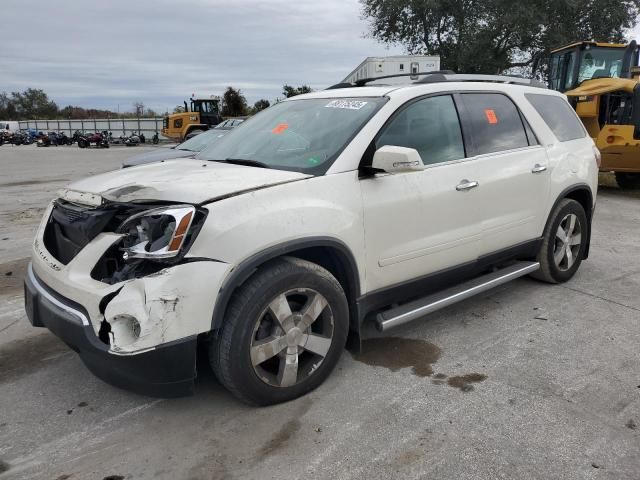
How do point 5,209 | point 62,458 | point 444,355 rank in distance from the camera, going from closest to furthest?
1. point 62,458
2. point 444,355
3. point 5,209

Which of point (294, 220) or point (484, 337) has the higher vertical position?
point (294, 220)

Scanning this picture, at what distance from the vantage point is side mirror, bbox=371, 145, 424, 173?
3049 millimetres

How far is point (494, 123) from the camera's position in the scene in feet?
13.6

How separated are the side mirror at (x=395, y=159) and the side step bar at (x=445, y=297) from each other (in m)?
0.96

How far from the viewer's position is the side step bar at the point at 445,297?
338 cm

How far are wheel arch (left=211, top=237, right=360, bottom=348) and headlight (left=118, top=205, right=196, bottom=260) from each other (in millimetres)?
320

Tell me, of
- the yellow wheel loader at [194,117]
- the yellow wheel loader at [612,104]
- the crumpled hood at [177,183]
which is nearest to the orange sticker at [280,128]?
the crumpled hood at [177,183]

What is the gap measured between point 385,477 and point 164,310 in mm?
1285

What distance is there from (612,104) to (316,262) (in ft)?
32.2

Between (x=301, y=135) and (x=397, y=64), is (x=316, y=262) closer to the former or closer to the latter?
(x=301, y=135)

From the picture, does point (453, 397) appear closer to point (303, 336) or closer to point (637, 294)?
point (303, 336)

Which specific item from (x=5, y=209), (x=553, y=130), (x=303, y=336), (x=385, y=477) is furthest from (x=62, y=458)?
(x=5, y=209)

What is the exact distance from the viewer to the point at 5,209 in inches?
384

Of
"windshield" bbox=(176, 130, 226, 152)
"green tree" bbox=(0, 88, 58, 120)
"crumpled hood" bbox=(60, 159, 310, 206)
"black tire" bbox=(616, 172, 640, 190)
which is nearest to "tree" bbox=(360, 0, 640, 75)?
"black tire" bbox=(616, 172, 640, 190)
